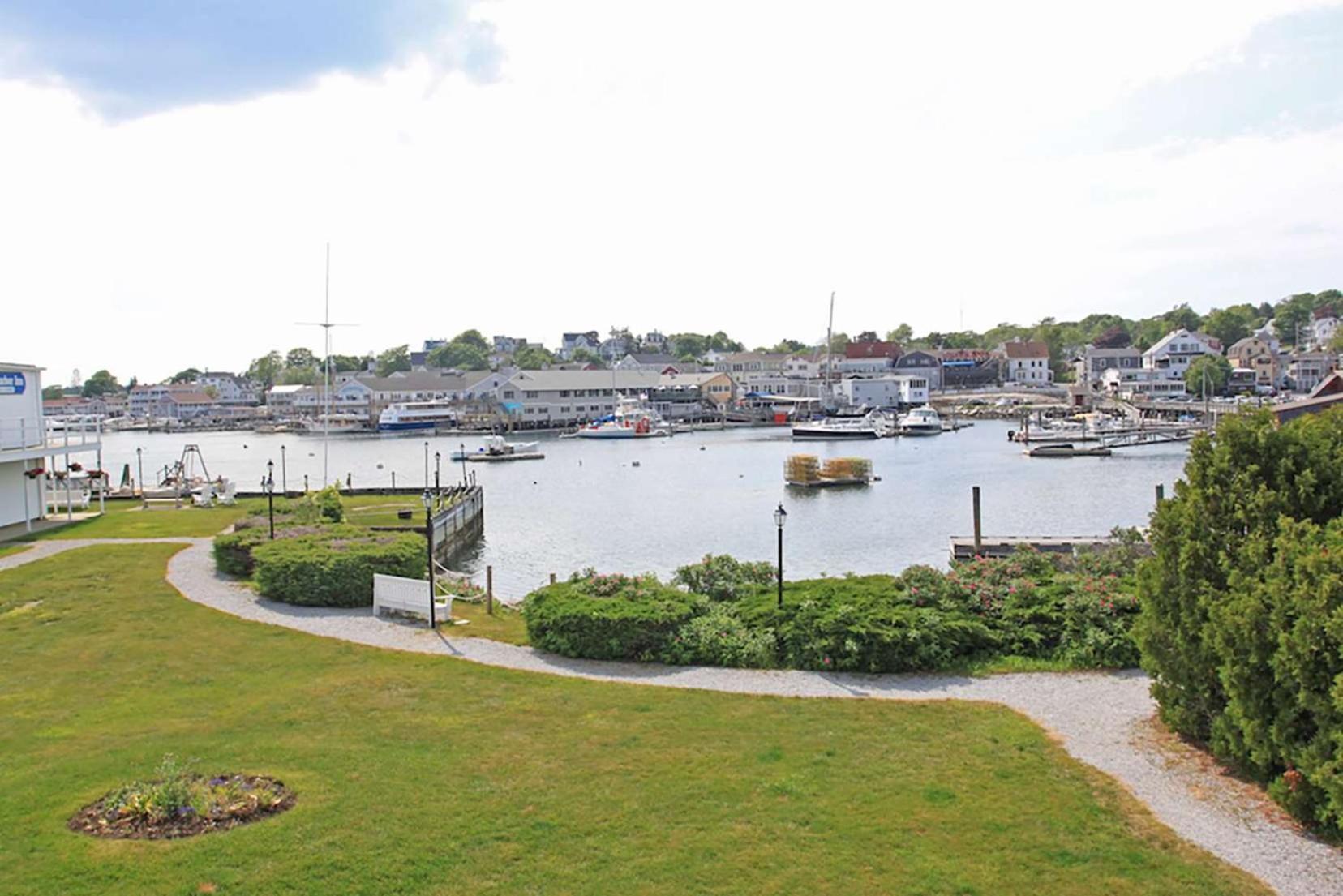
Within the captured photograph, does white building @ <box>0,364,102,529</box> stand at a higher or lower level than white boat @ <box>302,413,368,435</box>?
higher

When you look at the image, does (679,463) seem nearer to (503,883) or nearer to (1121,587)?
(1121,587)

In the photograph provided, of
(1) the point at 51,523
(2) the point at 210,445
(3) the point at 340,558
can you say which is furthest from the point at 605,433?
(3) the point at 340,558

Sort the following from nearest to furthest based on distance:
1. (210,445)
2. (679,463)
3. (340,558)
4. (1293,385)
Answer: (340,558), (679,463), (210,445), (1293,385)

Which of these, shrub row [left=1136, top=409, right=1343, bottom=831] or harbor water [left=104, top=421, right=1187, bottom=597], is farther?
harbor water [left=104, top=421, right=1187, bottom=597]

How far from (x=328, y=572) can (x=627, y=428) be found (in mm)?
96374

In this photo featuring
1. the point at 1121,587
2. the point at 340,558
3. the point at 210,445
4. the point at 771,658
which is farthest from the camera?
the point at 210,445

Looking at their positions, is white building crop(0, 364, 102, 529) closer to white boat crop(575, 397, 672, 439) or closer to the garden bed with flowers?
the garden bed with flowers

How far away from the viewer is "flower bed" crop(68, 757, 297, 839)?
9672 millimetres

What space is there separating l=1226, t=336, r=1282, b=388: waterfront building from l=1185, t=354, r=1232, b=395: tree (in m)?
11.1

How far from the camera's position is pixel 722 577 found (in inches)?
818

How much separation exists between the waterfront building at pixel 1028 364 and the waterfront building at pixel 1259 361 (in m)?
27.8

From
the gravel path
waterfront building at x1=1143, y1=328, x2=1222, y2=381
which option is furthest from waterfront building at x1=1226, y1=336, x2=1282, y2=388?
the gravel path

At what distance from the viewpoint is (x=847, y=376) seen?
156375mm

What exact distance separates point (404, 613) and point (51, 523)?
2048 centimetres
